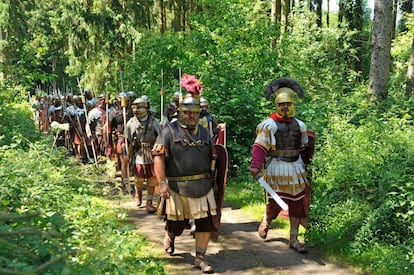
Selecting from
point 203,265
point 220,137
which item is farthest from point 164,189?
point 220,137

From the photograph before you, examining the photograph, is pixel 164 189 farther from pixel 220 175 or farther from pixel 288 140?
pixel 288 140

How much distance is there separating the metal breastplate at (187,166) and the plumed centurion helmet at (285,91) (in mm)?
1256

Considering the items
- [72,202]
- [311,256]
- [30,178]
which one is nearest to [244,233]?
[311,256]

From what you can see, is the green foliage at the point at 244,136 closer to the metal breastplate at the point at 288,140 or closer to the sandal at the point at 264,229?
the sandal at the point at 264,229

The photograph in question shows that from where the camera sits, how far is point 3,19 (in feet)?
52.6

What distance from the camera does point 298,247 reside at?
6398mm

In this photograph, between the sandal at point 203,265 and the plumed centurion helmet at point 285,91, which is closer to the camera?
the sandal at point 203,265

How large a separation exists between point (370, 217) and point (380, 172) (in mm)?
669

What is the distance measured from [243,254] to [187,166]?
1491 millimetres

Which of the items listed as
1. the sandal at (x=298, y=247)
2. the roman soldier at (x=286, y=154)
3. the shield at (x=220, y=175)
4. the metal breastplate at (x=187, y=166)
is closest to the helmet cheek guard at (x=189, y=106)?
the metal breastplate at (x=187, y=166)

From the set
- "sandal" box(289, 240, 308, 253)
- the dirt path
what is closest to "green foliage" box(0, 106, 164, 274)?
the dirt path

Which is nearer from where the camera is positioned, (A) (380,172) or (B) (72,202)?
(B) (72,202)

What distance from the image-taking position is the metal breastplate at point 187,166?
5.77 metres

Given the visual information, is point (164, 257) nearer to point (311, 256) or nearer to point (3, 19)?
point (311, 256)
